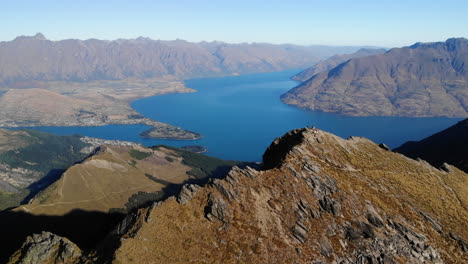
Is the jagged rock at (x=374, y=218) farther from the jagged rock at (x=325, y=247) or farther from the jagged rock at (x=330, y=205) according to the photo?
the jagged rock at (x=325, y=247)

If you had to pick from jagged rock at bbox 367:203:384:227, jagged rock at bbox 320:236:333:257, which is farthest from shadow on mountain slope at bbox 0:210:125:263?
jagged rock at bbox 367:203:384:227

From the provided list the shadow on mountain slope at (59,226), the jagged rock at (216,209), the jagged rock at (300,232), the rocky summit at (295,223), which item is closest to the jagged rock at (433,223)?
the rocky summit at (295,223)

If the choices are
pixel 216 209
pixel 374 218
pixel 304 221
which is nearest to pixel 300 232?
pixel 304 221

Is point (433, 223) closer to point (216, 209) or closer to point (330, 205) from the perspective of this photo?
point (330, 205)

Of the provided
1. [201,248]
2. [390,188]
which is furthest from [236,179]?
[390,188]

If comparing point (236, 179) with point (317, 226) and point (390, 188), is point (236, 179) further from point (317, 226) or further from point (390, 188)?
point (390, 188)
